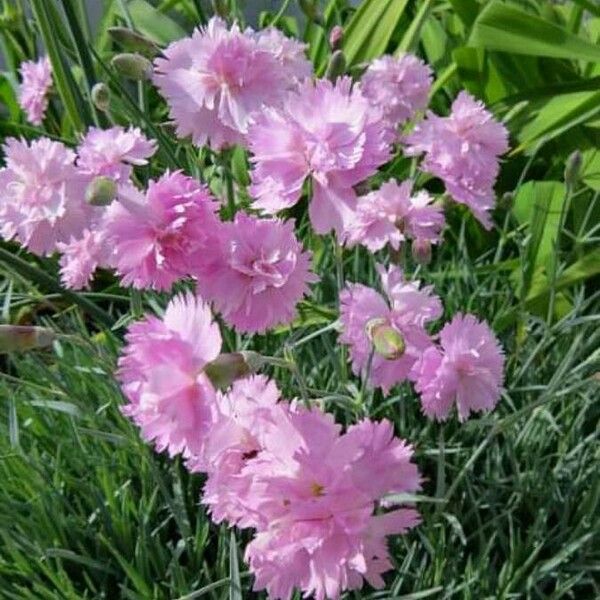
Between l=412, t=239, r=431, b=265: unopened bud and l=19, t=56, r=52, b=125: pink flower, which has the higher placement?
l=412, t=239, r=431, b=265: unopened bud

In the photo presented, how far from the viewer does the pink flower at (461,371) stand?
1.02 meters

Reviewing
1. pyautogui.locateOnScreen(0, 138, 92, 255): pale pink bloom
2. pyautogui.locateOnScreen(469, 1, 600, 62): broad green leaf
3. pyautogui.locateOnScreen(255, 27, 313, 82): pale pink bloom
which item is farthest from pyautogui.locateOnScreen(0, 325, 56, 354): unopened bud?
pyautogui.locateOnScreen(469, 1, 600, 62): broad green leaf

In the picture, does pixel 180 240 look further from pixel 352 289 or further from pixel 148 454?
pixel 148 454

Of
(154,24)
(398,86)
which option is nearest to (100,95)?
(398,86)

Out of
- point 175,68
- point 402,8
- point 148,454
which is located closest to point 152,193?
point 175,68

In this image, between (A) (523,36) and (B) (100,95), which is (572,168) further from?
(A) (523,36)

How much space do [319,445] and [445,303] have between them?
0.82 meters

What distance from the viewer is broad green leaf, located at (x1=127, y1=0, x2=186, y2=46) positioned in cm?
225

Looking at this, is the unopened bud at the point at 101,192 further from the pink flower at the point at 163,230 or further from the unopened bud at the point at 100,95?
the unopened bud at the point at 100,95

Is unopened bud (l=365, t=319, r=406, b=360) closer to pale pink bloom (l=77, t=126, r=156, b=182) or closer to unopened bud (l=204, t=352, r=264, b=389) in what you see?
unopened bud (l=204, t=352, r=264, b=389)

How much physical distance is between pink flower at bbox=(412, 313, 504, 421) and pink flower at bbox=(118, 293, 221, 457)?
30 cm

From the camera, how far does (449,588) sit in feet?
3.69

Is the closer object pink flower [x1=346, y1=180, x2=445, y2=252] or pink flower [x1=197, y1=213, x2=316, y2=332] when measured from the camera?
pink flower [x1=197, y1=213, x2=316, y2=332]

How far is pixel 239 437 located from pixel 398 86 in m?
0.77
